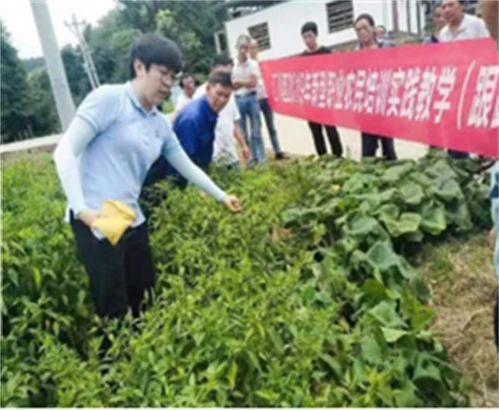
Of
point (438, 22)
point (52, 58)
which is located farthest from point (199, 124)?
point (52, 58)

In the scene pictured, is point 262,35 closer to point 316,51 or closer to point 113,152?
point 316,51

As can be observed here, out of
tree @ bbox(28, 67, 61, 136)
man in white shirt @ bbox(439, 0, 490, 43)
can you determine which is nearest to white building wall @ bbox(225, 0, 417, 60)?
tree @ bbox(28, 67, 61, 136)

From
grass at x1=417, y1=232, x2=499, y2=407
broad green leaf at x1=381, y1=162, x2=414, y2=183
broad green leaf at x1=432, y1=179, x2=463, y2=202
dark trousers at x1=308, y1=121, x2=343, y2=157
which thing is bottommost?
grass at x1=417, y1=232, x2=499, y2=407

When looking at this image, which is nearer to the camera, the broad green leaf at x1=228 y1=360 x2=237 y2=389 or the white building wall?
the broad green leaf at x1=228 y1=360 x2=237 y2=389

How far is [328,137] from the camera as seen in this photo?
5.92m

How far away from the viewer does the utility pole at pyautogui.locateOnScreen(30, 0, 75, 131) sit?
5.46 metres

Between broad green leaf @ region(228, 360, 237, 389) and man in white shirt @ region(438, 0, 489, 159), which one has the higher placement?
man in white shirt @ region(438, 0, 489, 159)

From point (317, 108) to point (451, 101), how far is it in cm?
203

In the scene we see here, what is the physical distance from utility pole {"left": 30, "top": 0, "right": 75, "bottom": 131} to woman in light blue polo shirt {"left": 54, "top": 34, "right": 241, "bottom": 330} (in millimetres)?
3599

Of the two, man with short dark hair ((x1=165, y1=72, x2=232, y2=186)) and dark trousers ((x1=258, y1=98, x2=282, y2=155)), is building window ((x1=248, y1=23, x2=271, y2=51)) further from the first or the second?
man with short dark hair ((x1=165, y1=72, x2=232, y2=186))

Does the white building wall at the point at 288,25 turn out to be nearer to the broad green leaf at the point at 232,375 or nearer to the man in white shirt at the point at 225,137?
the man in white shirt at the point at 225,137

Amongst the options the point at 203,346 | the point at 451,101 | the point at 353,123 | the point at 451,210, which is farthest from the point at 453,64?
the point at 203,346

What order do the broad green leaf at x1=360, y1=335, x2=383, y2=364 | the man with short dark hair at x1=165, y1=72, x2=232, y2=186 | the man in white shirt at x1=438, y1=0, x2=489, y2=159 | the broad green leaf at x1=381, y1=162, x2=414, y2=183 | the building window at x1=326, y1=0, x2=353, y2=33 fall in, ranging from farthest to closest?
the building window at x1=326, y1=0, x2=353, y2=33
the man in white shirt at x1=438, y1=0, x2=489, y2=159
the broad green leaf at x1=381, y1=162, x2=414, y2=183
the man with short dark hair at x1=165, y1=72, x2=232, y2=186
the broad green leaf at x1=360, y1=335, x2=383, y2=364

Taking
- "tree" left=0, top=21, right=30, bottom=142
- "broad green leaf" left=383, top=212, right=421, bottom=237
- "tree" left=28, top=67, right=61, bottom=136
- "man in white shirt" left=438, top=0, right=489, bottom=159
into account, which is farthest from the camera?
"tree" left=28, top=67, right=61, bottom=136
